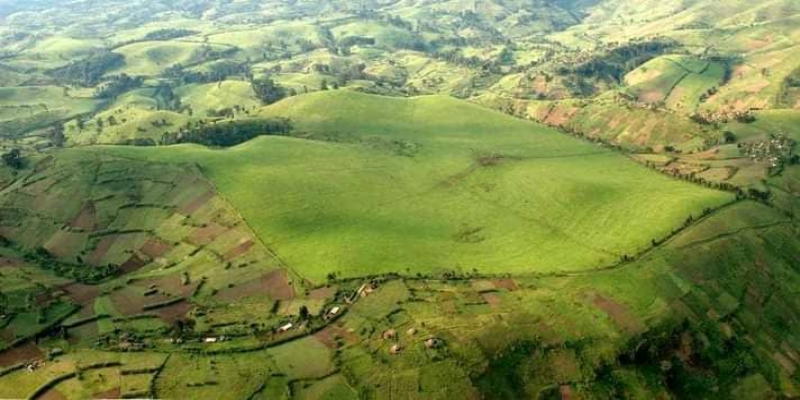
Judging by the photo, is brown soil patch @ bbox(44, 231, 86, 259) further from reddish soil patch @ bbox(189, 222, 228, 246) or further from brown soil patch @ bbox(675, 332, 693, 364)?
brown soil patch @ bbox(675, 332, 693, 364)

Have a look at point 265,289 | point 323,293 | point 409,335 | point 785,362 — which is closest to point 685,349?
point 785,362

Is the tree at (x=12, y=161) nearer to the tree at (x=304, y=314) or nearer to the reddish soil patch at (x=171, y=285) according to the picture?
the reddish soil patch at (x=171, y=285)

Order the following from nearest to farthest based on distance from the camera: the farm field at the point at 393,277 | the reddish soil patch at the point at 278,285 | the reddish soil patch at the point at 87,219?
the farm field at the point at 393,277 < the reddish soil patch at the point at 278,285 < the reddish soil patch at the point at 87,219

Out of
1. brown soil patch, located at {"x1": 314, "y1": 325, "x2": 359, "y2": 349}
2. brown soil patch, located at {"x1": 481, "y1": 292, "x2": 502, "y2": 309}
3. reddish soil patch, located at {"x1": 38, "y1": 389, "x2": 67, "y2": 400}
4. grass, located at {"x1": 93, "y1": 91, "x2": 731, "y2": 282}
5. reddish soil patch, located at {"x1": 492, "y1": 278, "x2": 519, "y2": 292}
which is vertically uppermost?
reddish soil patch, located at {"x1": 38, "y1": 389, "x2": 67, "y2": 400}

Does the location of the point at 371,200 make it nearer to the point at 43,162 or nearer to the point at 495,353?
the point at 495,353

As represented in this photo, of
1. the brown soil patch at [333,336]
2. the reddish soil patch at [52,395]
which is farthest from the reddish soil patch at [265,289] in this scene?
the reddish soil patch at [52,395]

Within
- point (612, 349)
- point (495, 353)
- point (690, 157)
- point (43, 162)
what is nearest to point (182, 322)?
point (495, 353)

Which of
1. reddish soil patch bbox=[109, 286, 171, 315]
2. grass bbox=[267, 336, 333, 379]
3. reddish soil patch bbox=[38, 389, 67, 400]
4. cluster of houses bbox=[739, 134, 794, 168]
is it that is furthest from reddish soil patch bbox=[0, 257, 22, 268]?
cluster of houses bbox=[739, 134, 794, 168]
